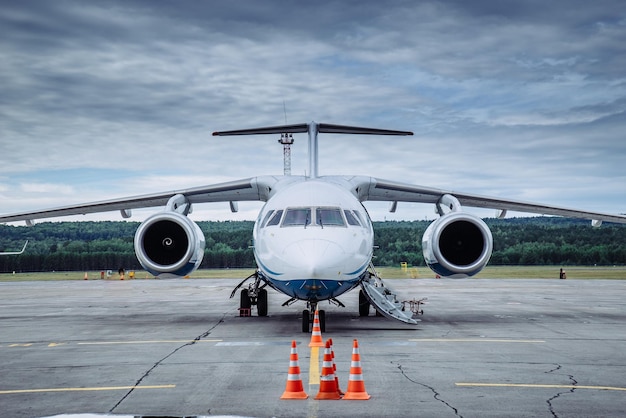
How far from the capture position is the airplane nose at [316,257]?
43.4ft

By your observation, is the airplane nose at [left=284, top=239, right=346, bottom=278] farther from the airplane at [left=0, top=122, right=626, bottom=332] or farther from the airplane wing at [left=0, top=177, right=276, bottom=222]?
the airplane wing at [left=0, top=177, right=276, bottom=222]

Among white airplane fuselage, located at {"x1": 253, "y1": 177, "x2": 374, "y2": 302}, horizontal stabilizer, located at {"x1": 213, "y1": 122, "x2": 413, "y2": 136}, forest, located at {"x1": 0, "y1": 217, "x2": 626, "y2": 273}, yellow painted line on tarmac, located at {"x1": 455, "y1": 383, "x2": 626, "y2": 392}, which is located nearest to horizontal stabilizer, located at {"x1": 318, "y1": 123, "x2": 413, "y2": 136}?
horizontal stabilizer, located at {"x1": 213, "y1": 122, "x2": 413, "y2": 136}

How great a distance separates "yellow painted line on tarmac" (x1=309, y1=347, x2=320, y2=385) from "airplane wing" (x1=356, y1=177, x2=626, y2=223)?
23.9 ft

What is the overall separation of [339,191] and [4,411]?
8.96m

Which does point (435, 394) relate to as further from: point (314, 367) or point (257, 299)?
point (257, 299)

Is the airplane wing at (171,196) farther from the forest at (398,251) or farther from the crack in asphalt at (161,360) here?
the forest at (398,251)

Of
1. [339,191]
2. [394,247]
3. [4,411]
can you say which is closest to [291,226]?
[339,191]

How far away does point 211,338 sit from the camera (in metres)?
14.5

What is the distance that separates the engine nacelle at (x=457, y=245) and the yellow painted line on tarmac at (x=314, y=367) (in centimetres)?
533

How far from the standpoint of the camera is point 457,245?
17.8 meters

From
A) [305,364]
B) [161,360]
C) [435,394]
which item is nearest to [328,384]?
[435,394]

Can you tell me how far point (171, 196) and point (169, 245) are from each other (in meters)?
1.88

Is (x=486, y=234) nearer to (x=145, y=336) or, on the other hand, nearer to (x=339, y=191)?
(x=339, y=191)

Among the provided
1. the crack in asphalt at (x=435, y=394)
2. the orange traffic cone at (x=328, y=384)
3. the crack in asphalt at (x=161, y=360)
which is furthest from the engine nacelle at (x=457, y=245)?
the orange traffic cone at (x=328, y=384)
